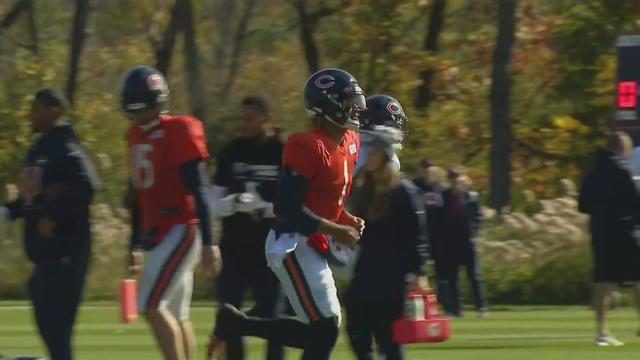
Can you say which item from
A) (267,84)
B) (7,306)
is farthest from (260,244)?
(267,84)

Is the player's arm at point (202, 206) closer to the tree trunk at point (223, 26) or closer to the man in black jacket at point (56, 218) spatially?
the man in black jacket at point (56, 218)

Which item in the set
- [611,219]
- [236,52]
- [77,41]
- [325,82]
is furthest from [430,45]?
[325,82]

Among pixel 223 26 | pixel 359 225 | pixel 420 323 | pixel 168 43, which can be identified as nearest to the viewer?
pixel 359 225

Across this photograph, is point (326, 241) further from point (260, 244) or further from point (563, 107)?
point (563, 107)

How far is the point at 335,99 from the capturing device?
9.92 meters

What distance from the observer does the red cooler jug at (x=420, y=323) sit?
1041 cm

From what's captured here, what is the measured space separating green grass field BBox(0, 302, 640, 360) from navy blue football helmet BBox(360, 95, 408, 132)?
16.2 ft

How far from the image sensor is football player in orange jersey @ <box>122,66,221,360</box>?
11.1 meters

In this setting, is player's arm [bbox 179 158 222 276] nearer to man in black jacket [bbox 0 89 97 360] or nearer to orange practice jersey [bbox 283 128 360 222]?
man in black jacket [bbox 0 89 97 360]

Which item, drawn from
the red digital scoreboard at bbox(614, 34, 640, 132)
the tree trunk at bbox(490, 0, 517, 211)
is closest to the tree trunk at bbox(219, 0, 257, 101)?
the tree trunk at bbox(490, 0, 517, 211)

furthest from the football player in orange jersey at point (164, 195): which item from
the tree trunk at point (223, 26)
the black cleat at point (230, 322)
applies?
the tree trunk at point (223, 26)

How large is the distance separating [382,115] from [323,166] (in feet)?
4.25

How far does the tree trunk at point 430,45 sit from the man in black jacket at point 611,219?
2246 cm

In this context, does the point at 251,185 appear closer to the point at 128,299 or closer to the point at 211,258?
the point at 128,299
